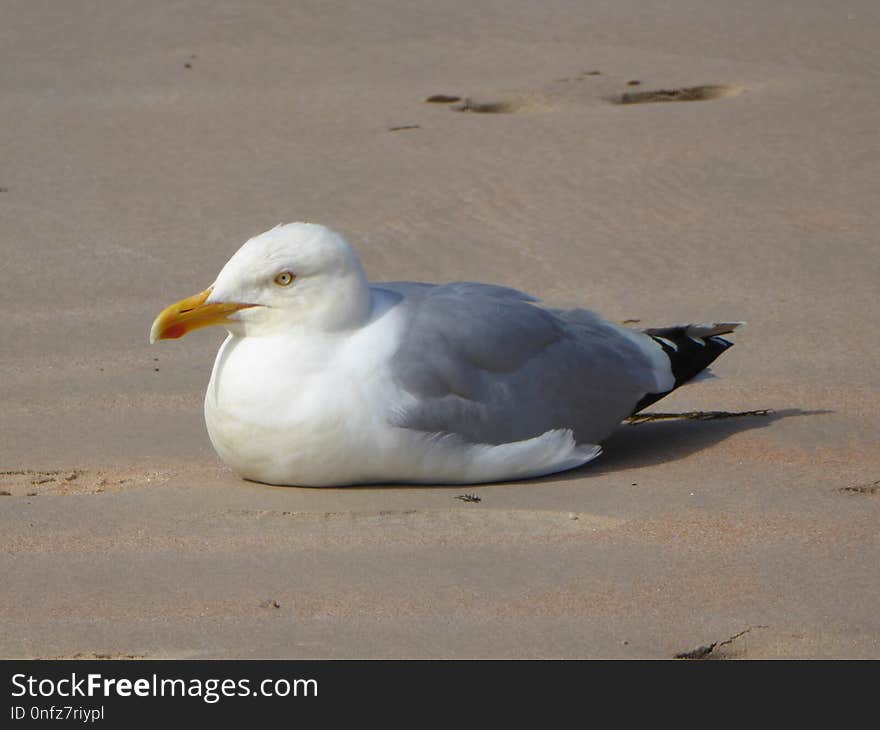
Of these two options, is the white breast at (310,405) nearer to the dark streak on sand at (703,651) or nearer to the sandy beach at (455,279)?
the sandy beach at (455,279)

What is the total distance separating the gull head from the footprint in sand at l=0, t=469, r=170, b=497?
0.56m

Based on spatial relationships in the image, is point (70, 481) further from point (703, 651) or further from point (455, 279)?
point (455, 279)

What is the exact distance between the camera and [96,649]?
374 centimetres

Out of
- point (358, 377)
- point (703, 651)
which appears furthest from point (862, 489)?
point (358, 377)

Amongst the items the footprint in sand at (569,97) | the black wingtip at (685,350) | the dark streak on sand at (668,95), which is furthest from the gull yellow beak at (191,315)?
the dark streak on sand at (668,95)

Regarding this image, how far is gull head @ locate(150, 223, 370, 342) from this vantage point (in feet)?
16.5

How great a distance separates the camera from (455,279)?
7.74 metres

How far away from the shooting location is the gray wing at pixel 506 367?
5047 mm

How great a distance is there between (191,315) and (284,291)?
303 mm

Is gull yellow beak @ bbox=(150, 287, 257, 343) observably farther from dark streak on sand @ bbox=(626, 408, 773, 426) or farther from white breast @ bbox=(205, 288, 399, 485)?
dark streak on sand @ bbox=(626, 408, 773, 426)

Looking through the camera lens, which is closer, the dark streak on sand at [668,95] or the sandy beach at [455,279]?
the sandy beach at [455,279]

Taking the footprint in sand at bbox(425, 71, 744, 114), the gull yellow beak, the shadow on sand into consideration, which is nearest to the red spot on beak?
the gull yellow beak

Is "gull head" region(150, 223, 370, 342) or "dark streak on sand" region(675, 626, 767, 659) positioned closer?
"dark streak on sand" region(675, 626, 767, 659)

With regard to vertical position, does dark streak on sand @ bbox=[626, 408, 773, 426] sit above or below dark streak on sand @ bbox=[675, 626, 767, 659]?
above
